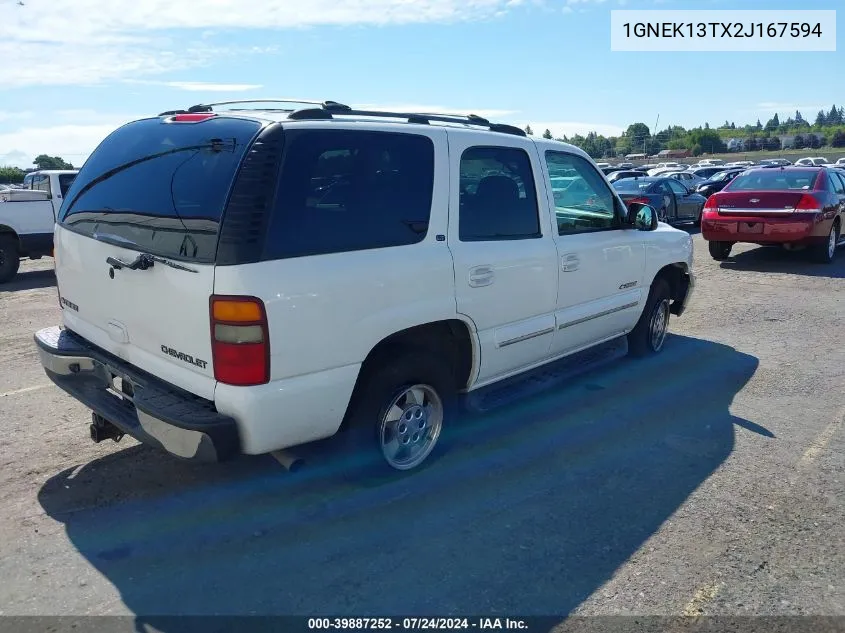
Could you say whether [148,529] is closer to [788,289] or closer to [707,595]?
[707,595]

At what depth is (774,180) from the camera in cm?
1191

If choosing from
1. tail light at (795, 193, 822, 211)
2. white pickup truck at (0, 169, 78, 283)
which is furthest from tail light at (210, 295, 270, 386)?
tail light at (795, 193, 822, 211)

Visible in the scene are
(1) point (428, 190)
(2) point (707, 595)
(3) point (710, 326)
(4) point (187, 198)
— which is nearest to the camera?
(2) point (707, 595)

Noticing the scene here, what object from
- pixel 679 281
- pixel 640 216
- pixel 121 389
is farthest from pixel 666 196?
pixel 121 389

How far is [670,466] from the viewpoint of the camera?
167 inches

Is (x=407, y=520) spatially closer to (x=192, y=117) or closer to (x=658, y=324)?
(x=192, y=117)

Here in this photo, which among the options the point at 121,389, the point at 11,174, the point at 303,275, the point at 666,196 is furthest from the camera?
the point at 11,174

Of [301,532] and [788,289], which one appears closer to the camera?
[301,532]

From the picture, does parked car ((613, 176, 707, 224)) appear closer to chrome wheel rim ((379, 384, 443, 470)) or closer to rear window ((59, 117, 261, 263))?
chrome wheel rim ((379, 384, 443, 470))

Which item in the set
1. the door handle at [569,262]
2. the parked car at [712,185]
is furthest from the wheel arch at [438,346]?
the parked car at [712,185]

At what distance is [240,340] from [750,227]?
10.4 metres

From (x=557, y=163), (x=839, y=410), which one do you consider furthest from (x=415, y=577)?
(x=839, y=410)

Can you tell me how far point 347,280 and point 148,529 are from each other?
1626mm

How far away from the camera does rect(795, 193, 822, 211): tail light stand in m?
11.0
